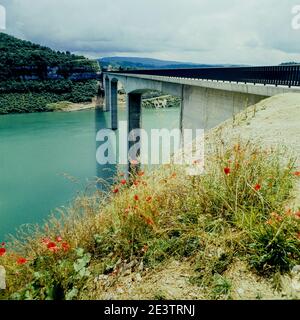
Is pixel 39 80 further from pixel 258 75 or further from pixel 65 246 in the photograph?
pixel 65 246

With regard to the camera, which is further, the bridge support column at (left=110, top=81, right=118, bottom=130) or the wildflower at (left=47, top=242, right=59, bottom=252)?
the bridge support column at (left=110, top=81, right=118, bottom=130)

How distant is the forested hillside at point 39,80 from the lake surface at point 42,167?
67.6 ft

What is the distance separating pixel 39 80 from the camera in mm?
80375

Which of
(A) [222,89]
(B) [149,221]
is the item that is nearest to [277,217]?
(B) [149,221]

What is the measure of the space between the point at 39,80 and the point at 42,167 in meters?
61.4

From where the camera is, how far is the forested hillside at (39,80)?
69.9 meters

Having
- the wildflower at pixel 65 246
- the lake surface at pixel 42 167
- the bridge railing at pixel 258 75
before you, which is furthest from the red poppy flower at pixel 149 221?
the bridge railing at pixel 258 75

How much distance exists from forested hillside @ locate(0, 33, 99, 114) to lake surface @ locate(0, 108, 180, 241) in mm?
20595

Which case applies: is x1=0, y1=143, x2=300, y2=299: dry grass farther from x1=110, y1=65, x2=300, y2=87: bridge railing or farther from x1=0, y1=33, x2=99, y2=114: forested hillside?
x1=0, y1=33, x2=99, y2=114: forested hillside

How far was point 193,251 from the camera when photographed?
3051 millimetres

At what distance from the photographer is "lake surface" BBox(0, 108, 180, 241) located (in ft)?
54.1

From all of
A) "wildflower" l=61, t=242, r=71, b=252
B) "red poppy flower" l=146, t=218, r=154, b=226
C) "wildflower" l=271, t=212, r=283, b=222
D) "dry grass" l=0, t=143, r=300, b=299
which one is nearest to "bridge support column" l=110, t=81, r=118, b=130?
"dry grass" l=0, t=143, r=300, b=299
